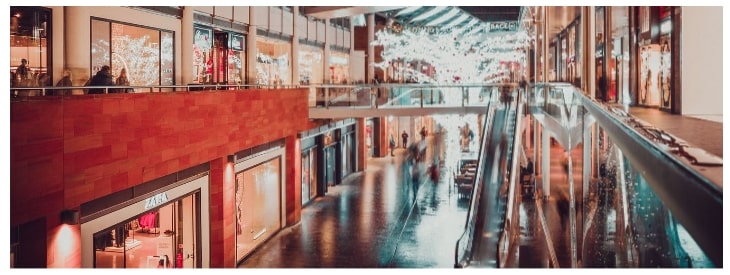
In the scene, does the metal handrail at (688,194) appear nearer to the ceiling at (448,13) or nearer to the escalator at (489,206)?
the escalator at (489,206)

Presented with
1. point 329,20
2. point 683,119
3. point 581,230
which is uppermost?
point 329,20

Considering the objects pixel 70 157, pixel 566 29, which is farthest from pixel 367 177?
pixel 70 157

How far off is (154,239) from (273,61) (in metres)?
11.8

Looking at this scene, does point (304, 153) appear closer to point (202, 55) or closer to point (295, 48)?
point (295, 48)

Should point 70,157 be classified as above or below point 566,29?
below

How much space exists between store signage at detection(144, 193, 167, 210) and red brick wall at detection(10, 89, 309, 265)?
0.58 meters

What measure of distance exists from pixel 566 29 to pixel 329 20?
1597cm

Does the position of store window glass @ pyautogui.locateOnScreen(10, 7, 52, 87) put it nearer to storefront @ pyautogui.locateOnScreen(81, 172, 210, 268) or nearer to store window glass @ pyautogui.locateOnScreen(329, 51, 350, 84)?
storefront @ pyautogui.locateOnScreen(81, 172, 210, 268)

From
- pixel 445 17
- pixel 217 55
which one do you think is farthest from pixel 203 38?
pixel 445 17

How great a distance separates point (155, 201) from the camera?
39.7 ft

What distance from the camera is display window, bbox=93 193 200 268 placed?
35.6ft
